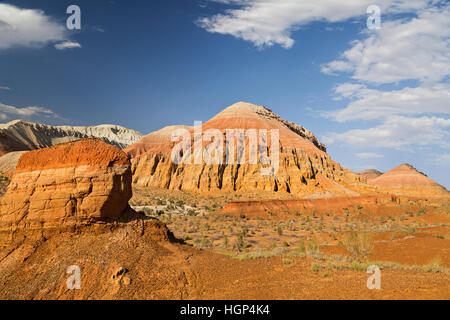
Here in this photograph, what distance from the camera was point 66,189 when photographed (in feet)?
29.4

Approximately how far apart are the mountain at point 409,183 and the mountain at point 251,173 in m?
22.4

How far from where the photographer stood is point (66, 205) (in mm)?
8742

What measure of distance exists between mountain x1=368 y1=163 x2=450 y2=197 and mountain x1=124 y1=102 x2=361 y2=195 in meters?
22.4

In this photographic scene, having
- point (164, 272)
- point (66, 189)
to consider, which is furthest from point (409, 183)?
point (66, 189)

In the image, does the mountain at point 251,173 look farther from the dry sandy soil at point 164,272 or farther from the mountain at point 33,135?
the dry sandy soil at point 164,272

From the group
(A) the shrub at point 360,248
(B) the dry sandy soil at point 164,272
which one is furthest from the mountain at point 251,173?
(B) the dry sandy soil at point 164,272

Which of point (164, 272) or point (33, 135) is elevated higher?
point (33, 135)

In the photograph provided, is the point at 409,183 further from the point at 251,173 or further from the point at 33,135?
the point at 33,135

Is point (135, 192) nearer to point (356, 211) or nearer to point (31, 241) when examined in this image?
point (356, 211)

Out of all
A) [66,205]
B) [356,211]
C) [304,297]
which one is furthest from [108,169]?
[356,211]

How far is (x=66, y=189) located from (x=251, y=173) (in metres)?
44.3

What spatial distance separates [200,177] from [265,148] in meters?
14.4

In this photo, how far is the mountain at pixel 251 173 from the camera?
50.1m

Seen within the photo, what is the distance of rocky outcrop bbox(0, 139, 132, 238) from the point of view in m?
8.73
